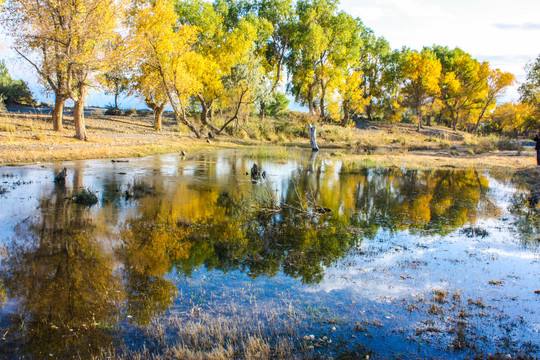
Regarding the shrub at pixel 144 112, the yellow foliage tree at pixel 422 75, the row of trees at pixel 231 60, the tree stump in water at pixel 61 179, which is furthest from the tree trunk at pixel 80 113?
the yellow foliage tree at pixel 422 75

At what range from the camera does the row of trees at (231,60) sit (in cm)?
2077

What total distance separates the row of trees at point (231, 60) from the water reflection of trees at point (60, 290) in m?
15.6

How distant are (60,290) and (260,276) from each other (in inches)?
120

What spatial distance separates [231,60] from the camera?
35969 mm

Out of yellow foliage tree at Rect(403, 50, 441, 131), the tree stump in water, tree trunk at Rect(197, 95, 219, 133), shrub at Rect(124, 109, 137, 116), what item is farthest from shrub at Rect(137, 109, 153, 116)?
yellow foliage tree at Rect(403, 50, 441, 131)

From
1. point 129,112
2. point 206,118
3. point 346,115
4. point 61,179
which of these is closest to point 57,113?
point 61,179

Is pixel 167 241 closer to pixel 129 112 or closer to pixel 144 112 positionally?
pixel 129 112

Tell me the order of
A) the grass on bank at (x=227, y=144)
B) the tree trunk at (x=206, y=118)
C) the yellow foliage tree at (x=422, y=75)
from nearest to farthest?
the grass on bank at (x=227, y=144) < the tree trunk at (x=206, y=118) < the yellow foliage tree at (x=422, y=75)

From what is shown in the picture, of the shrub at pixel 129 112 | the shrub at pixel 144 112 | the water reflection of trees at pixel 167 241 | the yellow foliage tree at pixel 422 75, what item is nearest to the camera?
the water reflection of trees at pixel 167 241

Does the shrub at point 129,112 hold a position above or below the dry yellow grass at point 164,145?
above

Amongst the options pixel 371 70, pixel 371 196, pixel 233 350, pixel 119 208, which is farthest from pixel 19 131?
pixel 371 70

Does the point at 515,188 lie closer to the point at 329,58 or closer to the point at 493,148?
the point at 493,148

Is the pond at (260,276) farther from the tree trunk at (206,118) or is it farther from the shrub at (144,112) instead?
the shrub at (144,112)

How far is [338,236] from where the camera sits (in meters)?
8.78
